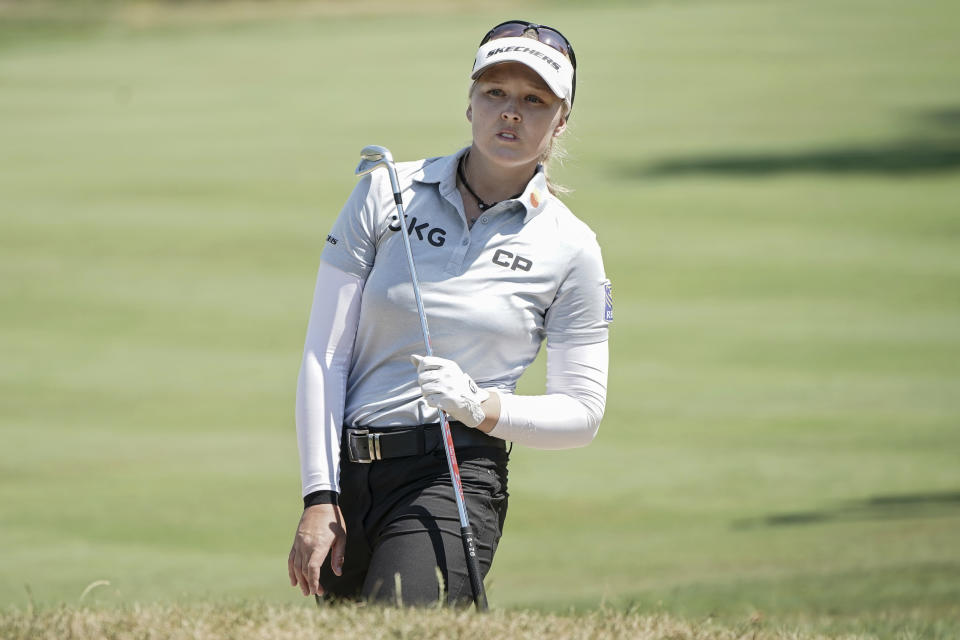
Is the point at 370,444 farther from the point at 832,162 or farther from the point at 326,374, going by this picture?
the point at 832,162

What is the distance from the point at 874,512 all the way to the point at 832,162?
14416 mm

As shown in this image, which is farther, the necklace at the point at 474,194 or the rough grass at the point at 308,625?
the necklace at the point at 474,194

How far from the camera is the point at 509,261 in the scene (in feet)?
13.7

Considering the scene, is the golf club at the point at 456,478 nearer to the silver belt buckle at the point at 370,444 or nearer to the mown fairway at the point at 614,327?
the silver belt buckle at the point at 370,444

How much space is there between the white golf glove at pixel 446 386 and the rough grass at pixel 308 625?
52 cm

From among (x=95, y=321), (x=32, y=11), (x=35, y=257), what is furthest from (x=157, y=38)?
(x=95, y=321)

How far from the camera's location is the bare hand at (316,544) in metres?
4.01

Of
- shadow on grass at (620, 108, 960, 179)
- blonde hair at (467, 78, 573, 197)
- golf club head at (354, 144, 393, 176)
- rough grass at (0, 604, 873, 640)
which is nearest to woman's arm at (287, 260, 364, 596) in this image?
rough grass at (0, 604, 873, 640)

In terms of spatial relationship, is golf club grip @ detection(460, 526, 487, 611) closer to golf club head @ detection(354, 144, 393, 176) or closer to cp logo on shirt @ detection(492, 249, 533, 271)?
cp logo on shirt @ detection(492, 249, 533, 271)

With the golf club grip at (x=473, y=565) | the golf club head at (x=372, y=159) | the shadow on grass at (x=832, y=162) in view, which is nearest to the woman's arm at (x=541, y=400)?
the golf club grip at (x=473, y=565)

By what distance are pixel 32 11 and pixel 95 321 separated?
30.9m

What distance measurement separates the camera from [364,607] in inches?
147

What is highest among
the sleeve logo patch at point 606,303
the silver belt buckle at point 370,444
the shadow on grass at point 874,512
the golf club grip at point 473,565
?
the sleeve logo patch at point 606,303

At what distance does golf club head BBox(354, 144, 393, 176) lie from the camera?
425 cm
